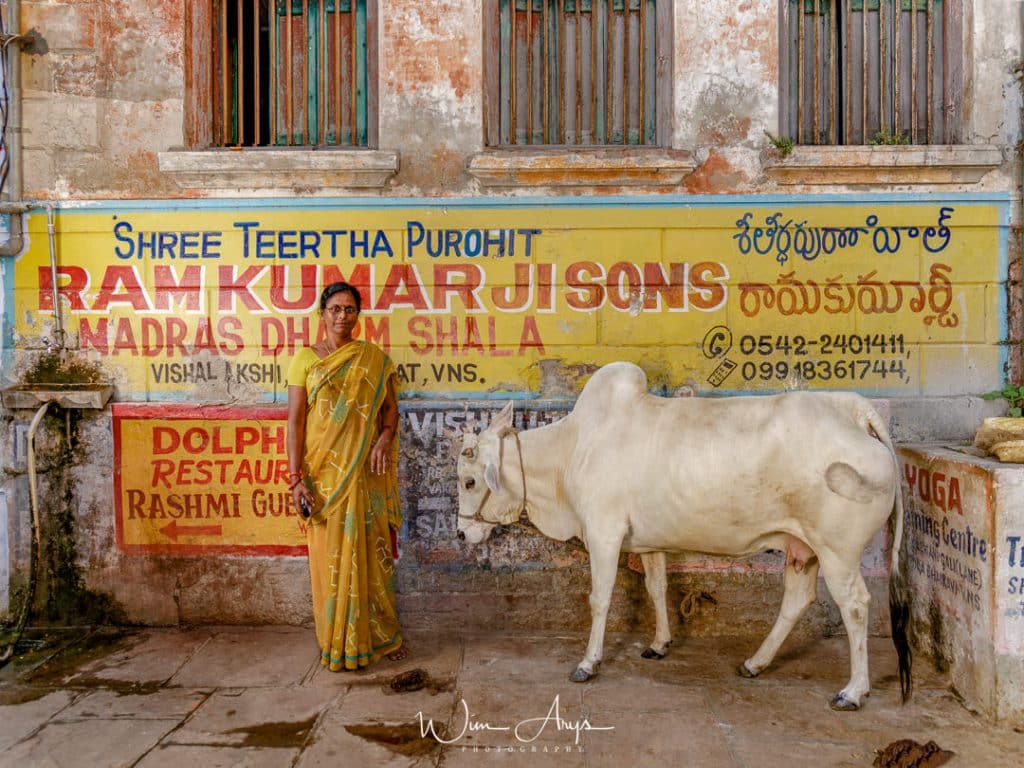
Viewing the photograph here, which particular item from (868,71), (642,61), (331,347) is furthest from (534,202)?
(868,71)

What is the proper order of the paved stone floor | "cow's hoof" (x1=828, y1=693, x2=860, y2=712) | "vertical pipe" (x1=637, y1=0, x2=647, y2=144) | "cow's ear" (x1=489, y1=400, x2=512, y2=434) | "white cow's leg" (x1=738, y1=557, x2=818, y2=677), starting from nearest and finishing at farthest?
the paved stone floor, "cow's hoof" (x1=828, y1=693, x2=860, y2=712), "white cow's leg" (x1=738, y1=557, x2=818, y2=677), "cow's ear" (x1=489, y1=400, x2=512, y2=434), "vertical pipe" (x1=637, y1=0, x2=647, y2=144)

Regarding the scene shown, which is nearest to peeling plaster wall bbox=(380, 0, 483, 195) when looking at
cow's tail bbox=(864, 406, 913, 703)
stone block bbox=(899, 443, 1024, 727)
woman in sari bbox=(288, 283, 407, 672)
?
woman in sari bbox=(288, 283, 407, 672)

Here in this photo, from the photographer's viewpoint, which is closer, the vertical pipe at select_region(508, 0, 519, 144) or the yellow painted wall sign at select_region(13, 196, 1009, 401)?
the yellow painted wall sign at select_region(13, 196, 1009, 401)

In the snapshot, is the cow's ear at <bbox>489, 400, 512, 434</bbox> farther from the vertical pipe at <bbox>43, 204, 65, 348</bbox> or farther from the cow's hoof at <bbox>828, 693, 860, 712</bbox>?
the vertical pipe at <bbox>43, 204, 65, 348</bbox>

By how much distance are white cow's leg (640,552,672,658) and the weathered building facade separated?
347 mm

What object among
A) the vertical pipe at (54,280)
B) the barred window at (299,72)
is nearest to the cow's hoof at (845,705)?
the barred window at (299,72)

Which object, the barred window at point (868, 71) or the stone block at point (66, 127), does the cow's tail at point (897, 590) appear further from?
the stone block at point (66, 127)

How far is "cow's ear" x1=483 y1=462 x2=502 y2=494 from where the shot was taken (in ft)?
13.2

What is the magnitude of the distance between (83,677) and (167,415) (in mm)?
1487

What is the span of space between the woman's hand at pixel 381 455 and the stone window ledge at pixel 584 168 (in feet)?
5.42

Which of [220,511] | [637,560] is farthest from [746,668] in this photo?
[220,511]

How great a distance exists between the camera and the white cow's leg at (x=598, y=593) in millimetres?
3885

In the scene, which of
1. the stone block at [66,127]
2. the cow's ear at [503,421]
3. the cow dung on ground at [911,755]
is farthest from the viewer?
the stone block at [66,127]

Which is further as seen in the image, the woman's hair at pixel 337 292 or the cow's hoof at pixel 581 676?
the woman's hair at pixel 337 292
